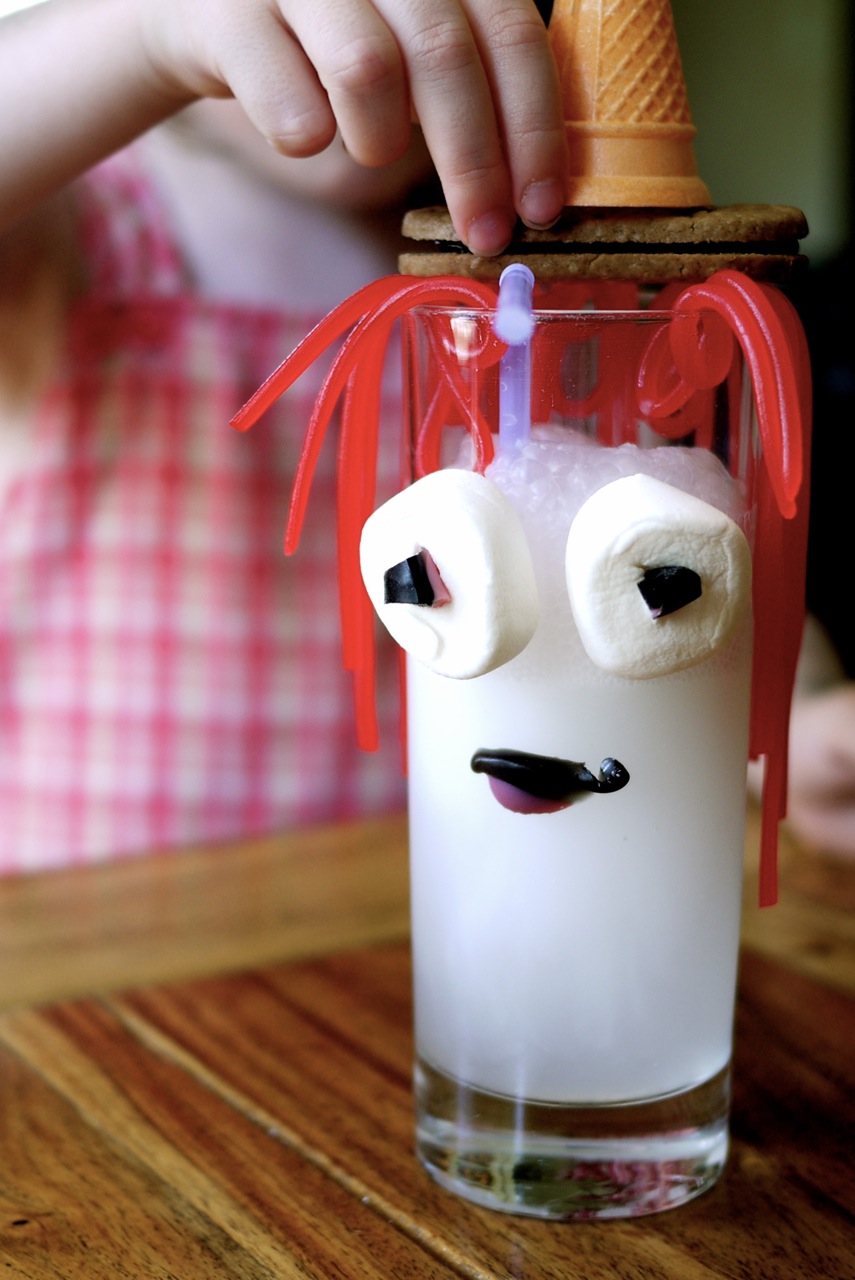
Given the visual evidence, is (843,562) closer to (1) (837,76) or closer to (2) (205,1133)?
(2) (205,1133)

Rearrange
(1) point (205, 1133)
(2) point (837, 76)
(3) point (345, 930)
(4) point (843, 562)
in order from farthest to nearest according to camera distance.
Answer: (2) point (837, 76), (4) point (843, 562), (3) point (345, 930), (1) point (205, 1133)

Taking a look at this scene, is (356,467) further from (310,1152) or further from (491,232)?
(310,1152)

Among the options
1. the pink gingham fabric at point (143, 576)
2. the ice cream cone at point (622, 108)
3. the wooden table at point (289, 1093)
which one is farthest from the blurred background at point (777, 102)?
the ice cream cone at point (622, 108)

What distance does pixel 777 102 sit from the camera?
330cm

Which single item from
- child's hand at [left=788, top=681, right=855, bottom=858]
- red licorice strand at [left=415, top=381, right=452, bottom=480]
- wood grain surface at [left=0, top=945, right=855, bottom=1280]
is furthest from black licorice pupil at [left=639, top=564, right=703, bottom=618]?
child's hand at [left=788, top=681, right=855, bottom=858]

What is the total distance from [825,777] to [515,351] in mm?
507

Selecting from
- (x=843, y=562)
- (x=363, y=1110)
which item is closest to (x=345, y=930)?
(x=363, y=1110)

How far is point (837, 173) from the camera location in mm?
3207

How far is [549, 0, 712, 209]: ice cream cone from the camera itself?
41cm

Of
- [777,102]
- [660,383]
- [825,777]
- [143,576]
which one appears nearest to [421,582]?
[660,383]

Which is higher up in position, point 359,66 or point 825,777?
point 359,66

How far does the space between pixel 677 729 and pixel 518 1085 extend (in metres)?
0.14

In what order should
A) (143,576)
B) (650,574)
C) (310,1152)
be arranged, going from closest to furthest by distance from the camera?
(650,574) → (310,1152) → (143,576)

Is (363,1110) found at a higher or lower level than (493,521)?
lower
